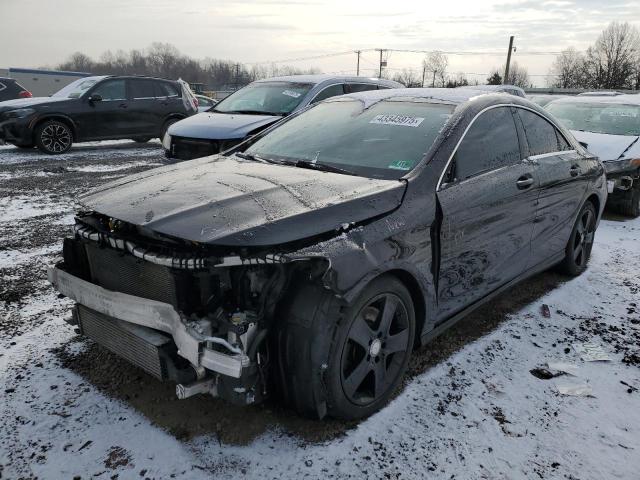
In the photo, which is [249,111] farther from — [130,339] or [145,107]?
[130,339]

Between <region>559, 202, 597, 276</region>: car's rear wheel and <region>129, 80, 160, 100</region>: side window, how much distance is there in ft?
34.4

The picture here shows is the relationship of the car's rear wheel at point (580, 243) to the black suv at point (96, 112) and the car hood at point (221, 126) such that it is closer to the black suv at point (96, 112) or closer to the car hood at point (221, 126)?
the car hood at point (221, 126)

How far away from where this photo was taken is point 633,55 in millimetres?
68438

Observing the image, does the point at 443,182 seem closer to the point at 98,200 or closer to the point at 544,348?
the point at 544,348

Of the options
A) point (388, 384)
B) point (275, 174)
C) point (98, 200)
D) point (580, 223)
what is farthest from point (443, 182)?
point (580, 223)

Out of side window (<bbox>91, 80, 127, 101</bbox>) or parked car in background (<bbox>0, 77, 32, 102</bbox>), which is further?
parked car in background (<bbox>0, 77, 32, 102</bbox>)

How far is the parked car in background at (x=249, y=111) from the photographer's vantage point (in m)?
7.57

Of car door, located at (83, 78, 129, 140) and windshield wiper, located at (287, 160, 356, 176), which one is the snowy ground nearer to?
windshield wiper, located at (287, 160, 356, 176)

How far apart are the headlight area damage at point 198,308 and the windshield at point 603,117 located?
7627 mm

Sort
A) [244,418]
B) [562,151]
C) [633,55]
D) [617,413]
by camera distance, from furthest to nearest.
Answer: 1. [633,55]
2. [562,151]
3. [617,413]
4. [244,418]

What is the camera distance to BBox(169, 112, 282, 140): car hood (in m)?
7.49

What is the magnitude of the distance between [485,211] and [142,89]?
11100mm

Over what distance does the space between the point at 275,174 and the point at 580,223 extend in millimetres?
3208

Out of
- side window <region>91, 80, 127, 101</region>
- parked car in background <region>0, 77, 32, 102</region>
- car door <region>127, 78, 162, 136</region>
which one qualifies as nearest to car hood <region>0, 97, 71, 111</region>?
side window <region>91, 80, 127, 101</region>
